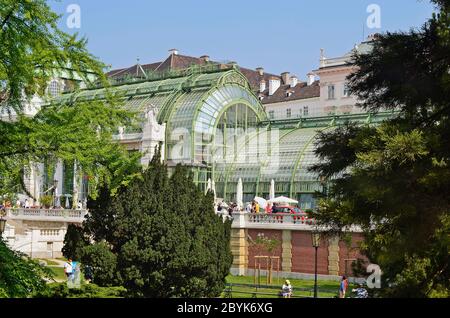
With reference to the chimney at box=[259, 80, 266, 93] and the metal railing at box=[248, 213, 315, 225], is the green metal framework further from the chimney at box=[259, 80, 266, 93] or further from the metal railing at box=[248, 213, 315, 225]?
the chimney at box=[259, 80, 266, 93]

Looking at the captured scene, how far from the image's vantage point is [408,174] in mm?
12914

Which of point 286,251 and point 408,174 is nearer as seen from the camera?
Answer: point 408,174

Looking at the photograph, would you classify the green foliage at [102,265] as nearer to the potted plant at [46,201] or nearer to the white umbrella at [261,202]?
the white umbrella at [261,202]

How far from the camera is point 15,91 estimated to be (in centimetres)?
1518

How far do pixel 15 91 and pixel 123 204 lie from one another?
12.0 metres

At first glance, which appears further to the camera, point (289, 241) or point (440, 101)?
point (289, 241)

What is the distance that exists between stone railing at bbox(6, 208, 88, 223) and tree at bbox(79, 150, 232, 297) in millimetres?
20485

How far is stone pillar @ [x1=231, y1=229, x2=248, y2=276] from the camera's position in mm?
41250

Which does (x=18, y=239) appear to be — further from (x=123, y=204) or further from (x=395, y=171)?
(x=395, y=171)

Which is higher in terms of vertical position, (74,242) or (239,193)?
(239,193)

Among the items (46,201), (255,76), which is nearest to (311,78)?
(255,76)

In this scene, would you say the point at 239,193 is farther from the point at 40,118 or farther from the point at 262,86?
the point at 262,86

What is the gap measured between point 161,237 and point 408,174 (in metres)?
14.8
